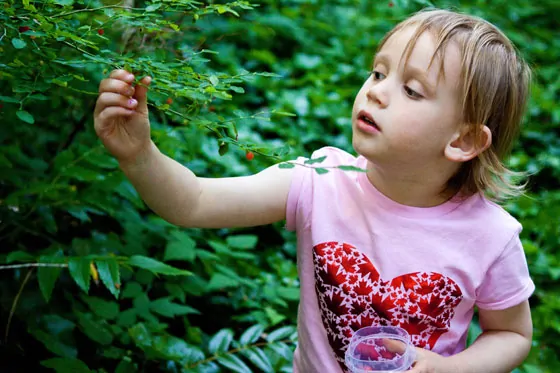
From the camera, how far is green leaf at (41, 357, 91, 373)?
1.83 metres

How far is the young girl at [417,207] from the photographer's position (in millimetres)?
1700

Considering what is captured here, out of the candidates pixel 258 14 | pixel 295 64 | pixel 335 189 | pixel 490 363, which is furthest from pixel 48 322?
pixel 258 14

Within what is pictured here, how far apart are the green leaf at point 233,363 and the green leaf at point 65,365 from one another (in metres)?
0.50

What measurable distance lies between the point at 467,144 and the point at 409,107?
207 millimetres

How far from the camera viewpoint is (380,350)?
5.63 ft

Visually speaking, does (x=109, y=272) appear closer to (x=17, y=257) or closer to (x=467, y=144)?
(x=17, y=257)

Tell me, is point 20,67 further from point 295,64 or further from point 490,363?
point 295,64

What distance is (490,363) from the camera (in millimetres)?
1875

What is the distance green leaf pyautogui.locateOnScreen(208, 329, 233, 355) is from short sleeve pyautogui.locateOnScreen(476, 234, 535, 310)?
2.82ft

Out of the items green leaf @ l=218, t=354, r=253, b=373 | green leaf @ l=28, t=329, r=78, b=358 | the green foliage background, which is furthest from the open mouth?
green leaf @ l=28, t=329, r=78, b=358

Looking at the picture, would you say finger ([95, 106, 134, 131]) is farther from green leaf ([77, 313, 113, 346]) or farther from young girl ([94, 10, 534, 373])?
green leaf ([77, 313, 113, 346])

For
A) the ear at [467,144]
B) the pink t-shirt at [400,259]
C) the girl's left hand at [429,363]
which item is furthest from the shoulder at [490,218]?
the girl's left hand at [429,363]

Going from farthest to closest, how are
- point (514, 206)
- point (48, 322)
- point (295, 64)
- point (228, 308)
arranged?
point (295, 64)
point (514, 206)
point (228, 308)
point (48, 322)

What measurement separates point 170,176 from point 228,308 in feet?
3.94
